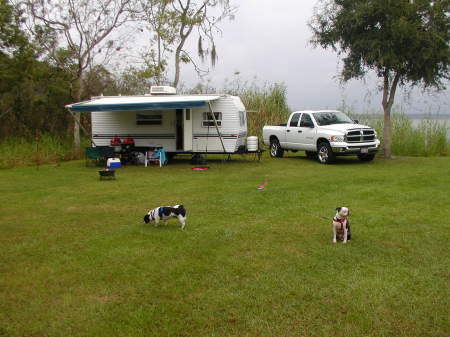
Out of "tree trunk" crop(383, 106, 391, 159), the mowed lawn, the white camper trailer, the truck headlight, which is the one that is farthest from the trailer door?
"tree trunk" crop(383, 106, 391, 159)

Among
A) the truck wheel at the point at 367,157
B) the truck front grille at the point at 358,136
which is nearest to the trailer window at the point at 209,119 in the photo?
the truck front grille at the point at 358,136

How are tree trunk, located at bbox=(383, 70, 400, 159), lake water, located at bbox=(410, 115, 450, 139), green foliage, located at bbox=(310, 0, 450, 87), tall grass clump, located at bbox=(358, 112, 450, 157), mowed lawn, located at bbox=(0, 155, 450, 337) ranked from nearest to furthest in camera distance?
mowed lawn, located at bbox=(0, 155, 450, 337) < green foliage, located at bbox=(310, 0, 450, 87) < tree trunk, located at bbox=(383, 70, 400, 159) < tall grass clump, located at bbox=(358, 112, 450, 157) < lake water, located at bbox=(410, 115, 450, 139)

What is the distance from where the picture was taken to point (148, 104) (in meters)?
15.2

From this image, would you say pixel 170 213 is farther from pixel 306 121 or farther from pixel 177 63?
pixel 177 63

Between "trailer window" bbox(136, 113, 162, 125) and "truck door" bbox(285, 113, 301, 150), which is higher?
"trailer window" bbox(136, 113, 162, 125)

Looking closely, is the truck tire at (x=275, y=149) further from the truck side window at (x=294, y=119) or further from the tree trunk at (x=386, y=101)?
the tree trunk at (x=386, y=101)

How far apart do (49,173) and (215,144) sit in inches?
221

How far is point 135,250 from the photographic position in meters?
6.08

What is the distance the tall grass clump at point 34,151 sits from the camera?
16719mm

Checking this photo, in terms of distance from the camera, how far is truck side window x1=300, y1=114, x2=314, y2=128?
55.1 ft

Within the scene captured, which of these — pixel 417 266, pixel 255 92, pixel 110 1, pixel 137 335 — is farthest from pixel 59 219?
pixel 255 92

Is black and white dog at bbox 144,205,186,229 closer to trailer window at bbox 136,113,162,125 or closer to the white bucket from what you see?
the white bucket

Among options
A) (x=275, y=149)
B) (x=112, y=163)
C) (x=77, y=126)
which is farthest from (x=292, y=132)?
(x=77, y=126)

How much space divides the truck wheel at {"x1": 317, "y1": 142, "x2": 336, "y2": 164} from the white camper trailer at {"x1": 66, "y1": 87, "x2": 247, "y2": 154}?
2.76m
